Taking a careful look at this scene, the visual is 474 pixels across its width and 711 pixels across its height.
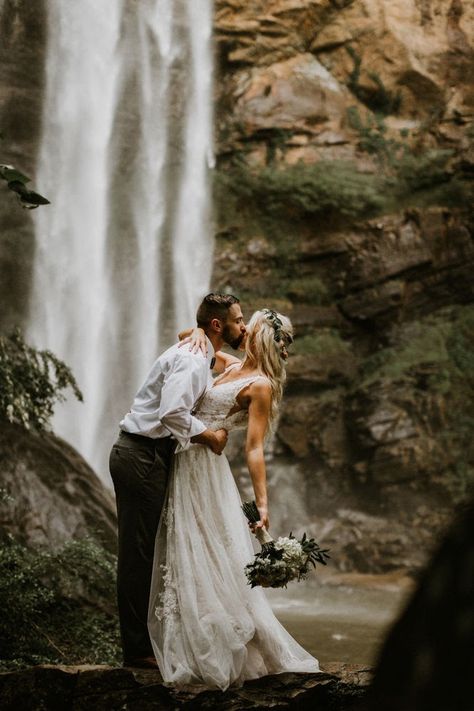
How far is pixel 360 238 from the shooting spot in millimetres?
17062

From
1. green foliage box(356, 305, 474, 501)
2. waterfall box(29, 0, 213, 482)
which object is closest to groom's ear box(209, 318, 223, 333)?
green foliage box(356, 305, 474, 501)

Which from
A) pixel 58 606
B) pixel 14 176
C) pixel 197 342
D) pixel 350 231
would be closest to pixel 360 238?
pixel 350 231

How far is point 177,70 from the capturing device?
62.4ft

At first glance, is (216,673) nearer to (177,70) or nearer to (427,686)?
(427,686)

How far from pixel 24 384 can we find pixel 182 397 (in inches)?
165

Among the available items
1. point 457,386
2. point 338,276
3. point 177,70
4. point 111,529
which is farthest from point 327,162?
point 111,529

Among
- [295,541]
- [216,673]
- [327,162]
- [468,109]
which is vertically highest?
[468,109]

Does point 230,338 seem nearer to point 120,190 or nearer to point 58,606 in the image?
point 58,606

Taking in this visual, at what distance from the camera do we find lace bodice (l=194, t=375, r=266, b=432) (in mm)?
4590

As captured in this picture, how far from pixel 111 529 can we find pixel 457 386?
9288 mm

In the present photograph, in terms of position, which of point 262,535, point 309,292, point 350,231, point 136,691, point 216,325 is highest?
point 350,231

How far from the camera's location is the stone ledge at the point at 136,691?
4.01m

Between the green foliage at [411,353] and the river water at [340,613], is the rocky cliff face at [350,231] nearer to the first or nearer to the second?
the green foliage at [411,353]

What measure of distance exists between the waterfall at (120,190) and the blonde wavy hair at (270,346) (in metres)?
11.2
